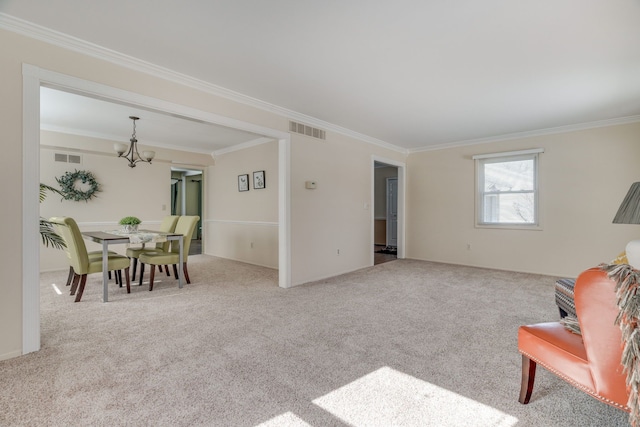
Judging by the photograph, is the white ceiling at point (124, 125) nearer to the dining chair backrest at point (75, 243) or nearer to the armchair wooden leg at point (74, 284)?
the dining chair backrest at point (75, 243)

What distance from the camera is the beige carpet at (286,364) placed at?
5.21ft

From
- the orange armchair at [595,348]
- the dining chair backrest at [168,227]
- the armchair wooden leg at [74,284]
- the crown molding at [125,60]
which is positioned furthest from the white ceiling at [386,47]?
the armchair wooden leg at [74,284]

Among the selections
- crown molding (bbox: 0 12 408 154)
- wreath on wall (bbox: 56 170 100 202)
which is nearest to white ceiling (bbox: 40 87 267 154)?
crown molding (bbox: 0 12 408 154)

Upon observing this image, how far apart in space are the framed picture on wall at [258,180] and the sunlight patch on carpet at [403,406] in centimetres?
440

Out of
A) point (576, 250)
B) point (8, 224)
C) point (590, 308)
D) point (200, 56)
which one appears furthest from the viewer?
point (576, 250)

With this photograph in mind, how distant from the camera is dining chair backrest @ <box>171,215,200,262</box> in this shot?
4.36 m

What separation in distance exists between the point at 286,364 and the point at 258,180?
13.8ft

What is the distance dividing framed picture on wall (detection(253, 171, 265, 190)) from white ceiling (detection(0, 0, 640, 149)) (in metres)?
2.04

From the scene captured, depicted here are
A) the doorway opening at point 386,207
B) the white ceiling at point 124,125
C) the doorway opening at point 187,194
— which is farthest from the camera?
the doorway opening at point 187,194

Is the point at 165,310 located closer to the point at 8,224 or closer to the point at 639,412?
the point at 8,224

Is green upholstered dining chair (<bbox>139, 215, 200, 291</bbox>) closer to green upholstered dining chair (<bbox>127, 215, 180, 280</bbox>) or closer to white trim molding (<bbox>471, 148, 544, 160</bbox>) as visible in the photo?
green upholstered dining chair (<bbox>127, 215, 180, 280</bbox>)

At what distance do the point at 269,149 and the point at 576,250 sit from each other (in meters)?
5.42

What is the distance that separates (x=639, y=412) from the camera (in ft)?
3.81

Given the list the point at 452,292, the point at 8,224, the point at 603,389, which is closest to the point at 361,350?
the point at 603,389
